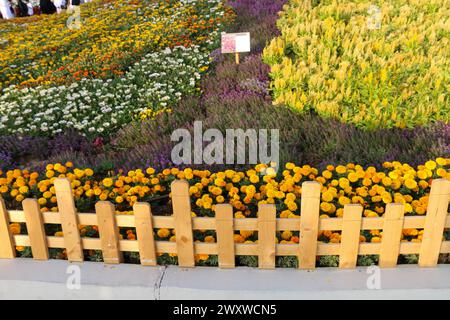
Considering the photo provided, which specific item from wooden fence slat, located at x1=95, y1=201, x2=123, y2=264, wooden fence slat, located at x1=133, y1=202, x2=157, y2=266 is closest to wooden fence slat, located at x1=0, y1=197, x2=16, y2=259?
wooden fence slat, located at x1=95, y1=201, x2=123, y2=264

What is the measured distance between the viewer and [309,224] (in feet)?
8.23

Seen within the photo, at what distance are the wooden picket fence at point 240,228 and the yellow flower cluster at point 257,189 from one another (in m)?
0.22

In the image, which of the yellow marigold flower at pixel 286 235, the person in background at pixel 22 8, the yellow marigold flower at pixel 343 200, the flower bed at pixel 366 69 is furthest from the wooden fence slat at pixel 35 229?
the person in background at pixel 22 8

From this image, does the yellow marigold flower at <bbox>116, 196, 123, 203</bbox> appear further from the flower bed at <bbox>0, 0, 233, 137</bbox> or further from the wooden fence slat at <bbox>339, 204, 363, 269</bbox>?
the flower bed at <bbox>0, 0, 233, 137</bbox>

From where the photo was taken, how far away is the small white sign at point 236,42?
5715 millimetres

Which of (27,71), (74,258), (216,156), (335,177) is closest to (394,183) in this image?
(335,177)

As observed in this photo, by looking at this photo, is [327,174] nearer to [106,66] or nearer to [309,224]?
[309,224]

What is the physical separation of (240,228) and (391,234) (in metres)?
0.87

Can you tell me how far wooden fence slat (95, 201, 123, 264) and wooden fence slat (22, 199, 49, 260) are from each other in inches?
15.2

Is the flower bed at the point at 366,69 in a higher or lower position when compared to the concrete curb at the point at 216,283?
higher

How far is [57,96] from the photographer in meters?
6.27

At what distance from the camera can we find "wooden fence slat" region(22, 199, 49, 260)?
104 inches

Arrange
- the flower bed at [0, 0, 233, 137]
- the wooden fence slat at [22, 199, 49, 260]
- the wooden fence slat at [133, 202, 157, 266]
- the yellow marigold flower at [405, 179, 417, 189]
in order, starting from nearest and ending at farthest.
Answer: the wooden fence slat at [133, 202, 157, 266] < the wooden fence slat at [22, 199, 49, 260] < the yellow marigold flower at [405, 179, 417, 189] < the flower bed at [0, 0, 233, 137]

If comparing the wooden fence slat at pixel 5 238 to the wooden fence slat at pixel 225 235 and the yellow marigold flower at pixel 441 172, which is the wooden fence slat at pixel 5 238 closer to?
the wooden fence slat at pixel 225 235
